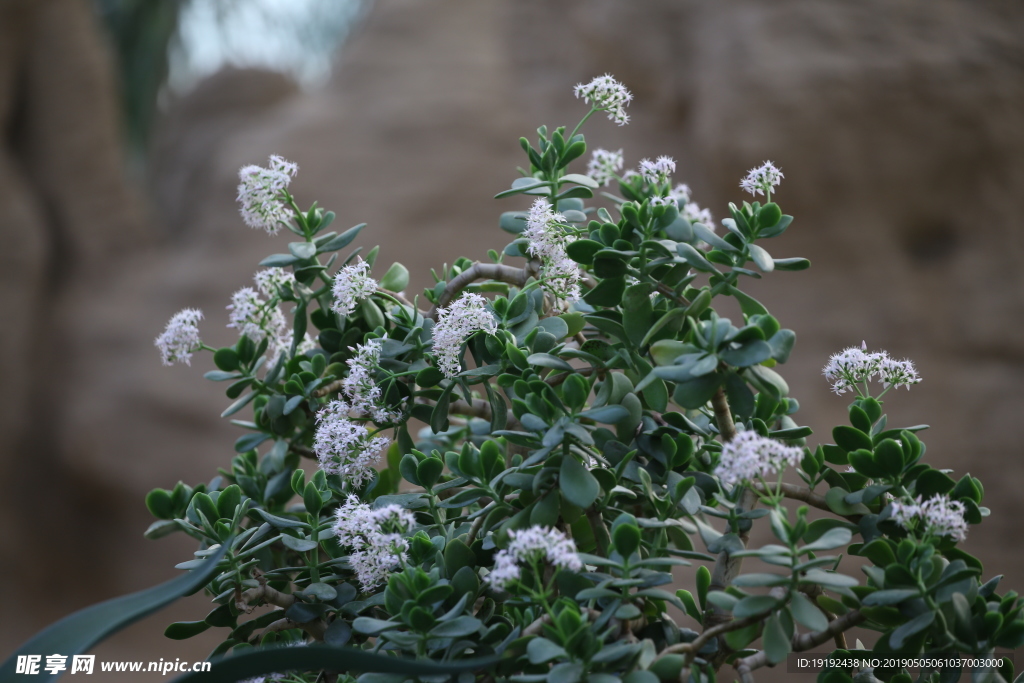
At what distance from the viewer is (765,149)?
3148 mm

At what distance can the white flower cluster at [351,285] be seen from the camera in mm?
934

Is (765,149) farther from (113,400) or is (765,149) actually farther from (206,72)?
(206,72)

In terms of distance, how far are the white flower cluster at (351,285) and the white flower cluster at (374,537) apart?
25 cm

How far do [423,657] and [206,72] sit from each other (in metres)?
5.45

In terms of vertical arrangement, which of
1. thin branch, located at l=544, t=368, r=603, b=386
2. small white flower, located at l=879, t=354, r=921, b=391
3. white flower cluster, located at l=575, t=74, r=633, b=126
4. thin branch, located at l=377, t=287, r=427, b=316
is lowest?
small white flower, located at l=879, t=354, r=921, b=391

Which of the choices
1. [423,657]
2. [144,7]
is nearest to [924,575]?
[423,657]

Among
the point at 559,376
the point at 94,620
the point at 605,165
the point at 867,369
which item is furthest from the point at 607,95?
the point at 94,620

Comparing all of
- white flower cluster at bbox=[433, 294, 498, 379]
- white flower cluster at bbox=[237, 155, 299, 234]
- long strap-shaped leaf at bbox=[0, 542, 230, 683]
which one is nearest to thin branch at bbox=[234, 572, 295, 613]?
long strap-shaped leaf at bbox=[0, 542, 230, 683]

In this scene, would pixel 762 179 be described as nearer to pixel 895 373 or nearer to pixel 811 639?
pixel 895 373

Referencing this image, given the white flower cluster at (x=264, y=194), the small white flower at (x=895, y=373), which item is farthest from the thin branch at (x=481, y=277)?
the small white flower at (x=895, y=373)

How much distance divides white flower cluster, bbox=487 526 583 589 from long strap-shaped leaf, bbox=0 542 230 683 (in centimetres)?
27

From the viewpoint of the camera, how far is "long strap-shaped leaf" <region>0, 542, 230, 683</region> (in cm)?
68

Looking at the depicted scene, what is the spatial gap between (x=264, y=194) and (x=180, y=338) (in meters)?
0.24

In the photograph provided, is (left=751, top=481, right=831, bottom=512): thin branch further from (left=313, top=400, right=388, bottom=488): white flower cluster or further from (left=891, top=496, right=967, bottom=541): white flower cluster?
(left=313, top=400, right=388, bottom=488): white flower cluster
